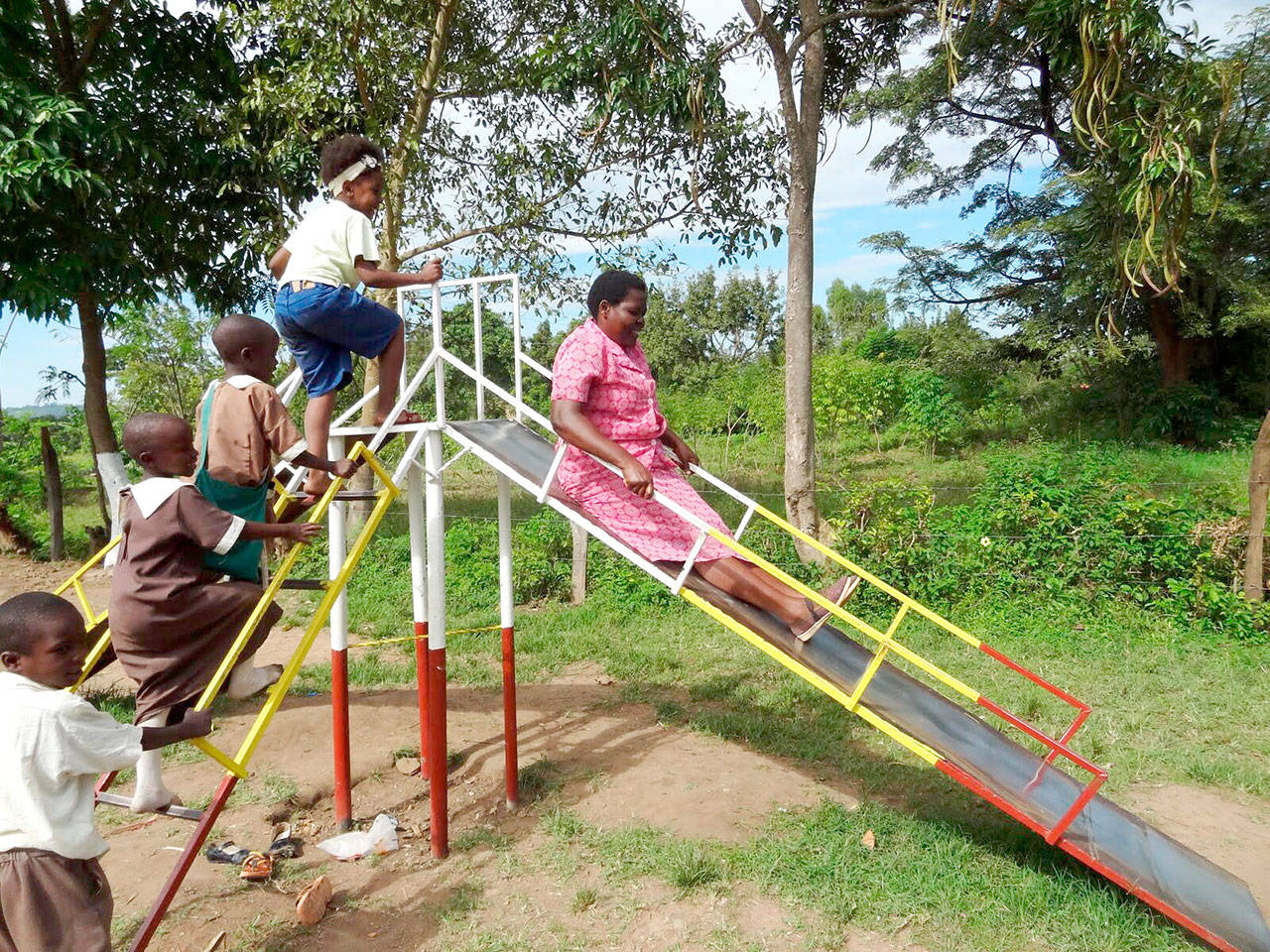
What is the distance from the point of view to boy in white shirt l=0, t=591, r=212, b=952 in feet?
7.22

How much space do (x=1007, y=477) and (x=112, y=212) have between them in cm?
848

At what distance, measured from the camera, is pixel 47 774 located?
2225 millimetres

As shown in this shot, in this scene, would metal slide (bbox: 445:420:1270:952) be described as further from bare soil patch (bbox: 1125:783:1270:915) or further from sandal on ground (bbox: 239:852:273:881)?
sandal on ground (bbox: 239:852:273:881)

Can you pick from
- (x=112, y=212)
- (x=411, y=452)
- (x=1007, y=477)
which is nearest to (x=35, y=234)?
(x=112, y=212)

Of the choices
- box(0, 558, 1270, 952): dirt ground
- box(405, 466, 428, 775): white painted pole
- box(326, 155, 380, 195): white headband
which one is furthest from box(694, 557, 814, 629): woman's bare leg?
box(326, 155, 380, 195): white headband

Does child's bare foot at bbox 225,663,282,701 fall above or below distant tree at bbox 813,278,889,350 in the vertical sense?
below

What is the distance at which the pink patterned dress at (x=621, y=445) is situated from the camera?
11.8ft

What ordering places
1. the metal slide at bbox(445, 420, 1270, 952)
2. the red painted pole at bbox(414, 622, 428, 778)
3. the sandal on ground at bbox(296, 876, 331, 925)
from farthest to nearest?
the red painted pole at bbox(414, 622, 428, 778) → the sandal on ground at bbox(296, 876, 331, 925) → the metal slide at bbox(445, 420, 1270, 952)

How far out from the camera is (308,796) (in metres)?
4.66

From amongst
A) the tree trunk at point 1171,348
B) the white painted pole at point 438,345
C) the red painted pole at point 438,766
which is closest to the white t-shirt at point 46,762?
the red painted pole at point 438,766

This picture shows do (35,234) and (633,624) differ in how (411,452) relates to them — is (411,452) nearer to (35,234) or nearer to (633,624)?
(633,624)

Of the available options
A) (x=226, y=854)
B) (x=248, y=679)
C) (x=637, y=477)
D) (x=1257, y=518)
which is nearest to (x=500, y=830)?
(x=226, y=854)

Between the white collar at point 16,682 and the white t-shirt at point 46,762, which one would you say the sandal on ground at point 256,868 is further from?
the white collar at point 16,682

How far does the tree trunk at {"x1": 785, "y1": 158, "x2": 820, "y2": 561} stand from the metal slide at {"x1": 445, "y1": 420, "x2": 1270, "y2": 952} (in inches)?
174
